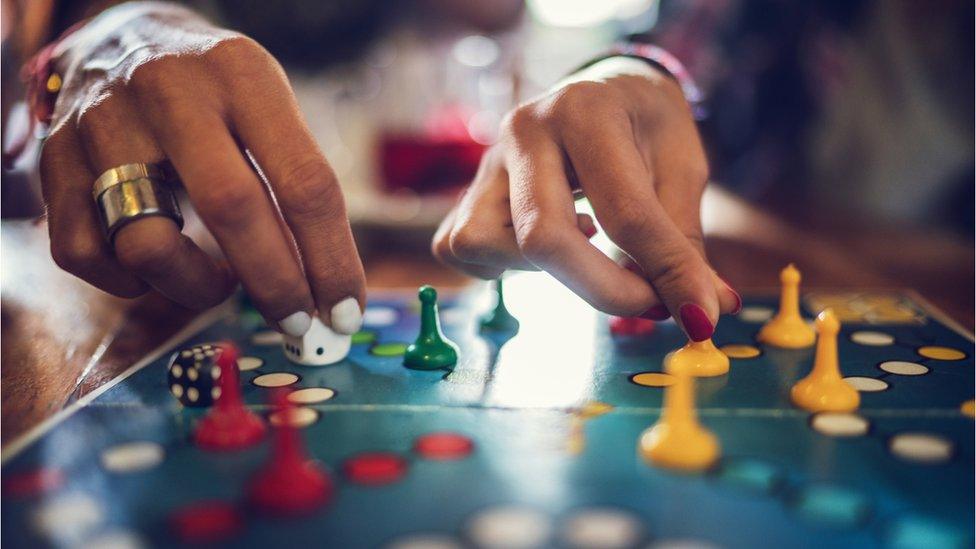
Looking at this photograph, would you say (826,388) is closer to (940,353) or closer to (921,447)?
(921,447)

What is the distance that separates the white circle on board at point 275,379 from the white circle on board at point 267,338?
0.14 metres

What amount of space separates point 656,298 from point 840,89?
2341 mm

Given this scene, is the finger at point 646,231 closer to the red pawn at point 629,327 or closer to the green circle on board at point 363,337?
the red pawn at point 629,327

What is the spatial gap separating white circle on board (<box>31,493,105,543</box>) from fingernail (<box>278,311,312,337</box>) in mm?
338

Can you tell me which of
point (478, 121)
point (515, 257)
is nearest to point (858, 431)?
point (515, 257)

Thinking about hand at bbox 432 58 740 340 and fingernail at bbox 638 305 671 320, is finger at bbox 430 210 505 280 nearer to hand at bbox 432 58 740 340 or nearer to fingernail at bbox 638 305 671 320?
hand at bbox 432 58 740 340

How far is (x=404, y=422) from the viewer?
2.50ft

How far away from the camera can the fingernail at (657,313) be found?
2.98 ft

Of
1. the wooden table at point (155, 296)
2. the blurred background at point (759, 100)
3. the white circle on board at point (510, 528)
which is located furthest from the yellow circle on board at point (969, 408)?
the blurred background at point (759, 100)

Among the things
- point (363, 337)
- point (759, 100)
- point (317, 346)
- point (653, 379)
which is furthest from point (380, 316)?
point (759, 100)

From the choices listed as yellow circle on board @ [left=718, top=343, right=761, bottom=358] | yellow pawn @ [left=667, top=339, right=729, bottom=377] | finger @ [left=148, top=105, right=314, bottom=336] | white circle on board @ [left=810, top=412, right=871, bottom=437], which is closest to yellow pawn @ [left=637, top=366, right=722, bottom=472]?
white circle on board @ [left=810, top=412, right=871, bottom=437]

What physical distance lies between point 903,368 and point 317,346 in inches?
27.6

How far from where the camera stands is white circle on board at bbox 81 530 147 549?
→ 1.74 ft

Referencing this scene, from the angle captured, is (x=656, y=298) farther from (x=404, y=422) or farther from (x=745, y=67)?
(x=745, y=67)
